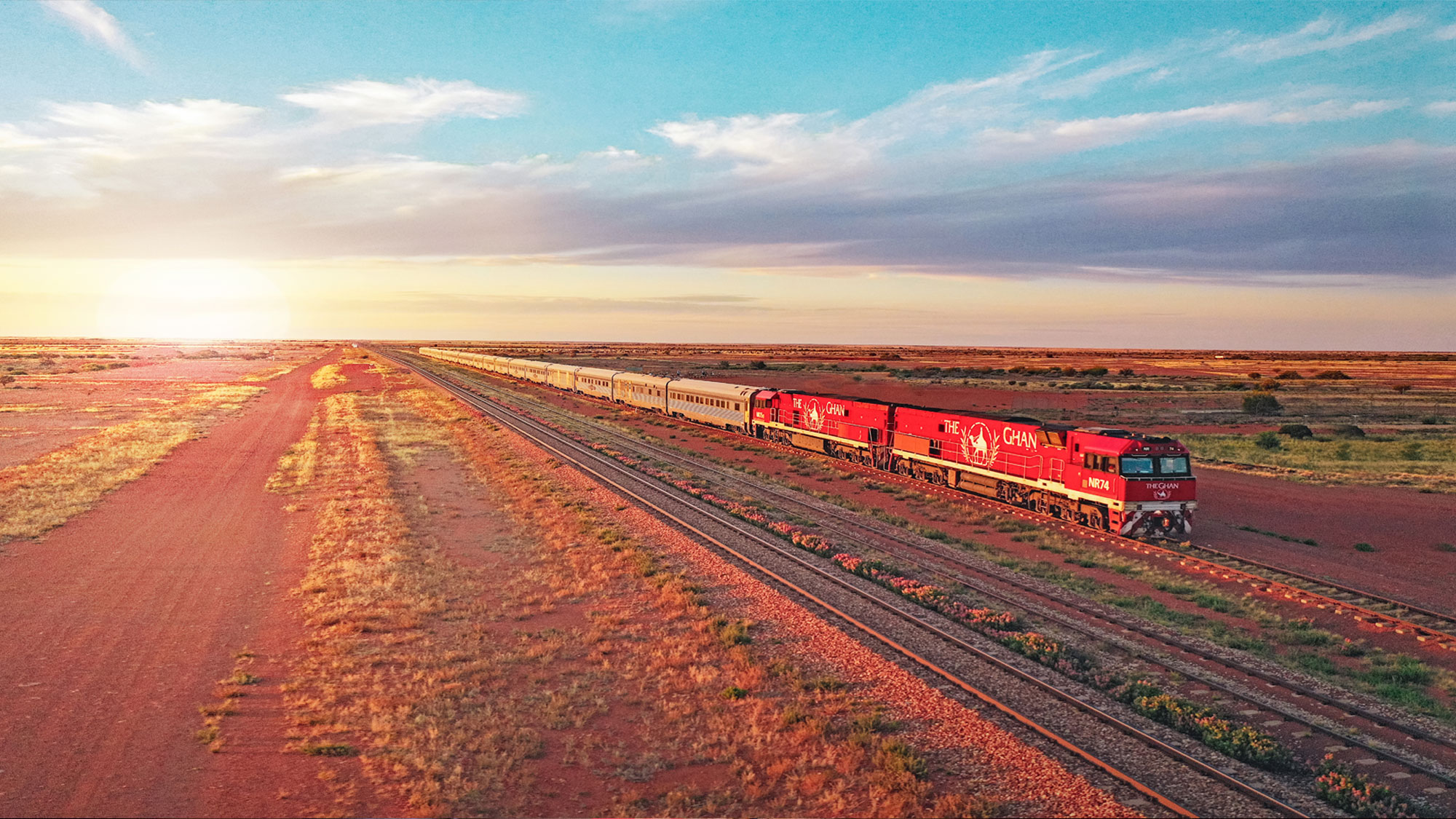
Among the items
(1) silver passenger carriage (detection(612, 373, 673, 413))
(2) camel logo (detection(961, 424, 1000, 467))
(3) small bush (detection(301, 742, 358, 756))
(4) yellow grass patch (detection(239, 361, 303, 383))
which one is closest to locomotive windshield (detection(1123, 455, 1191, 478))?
(2) camel logo (detection(961, 424, 1000, 467))

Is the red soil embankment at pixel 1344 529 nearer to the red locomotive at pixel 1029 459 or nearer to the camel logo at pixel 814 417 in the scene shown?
the red locomotive at pixel 1029 459

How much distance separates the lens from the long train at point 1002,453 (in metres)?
27.5

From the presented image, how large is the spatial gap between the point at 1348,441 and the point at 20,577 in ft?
232

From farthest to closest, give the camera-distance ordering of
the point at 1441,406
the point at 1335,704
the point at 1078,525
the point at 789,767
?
the point at 1441,406 → the point at 1078,525 → the point at 1335,704 → the point at 789,767

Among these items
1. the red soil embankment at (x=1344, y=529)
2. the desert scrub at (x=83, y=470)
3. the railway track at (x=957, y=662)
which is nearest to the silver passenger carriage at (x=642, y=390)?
the desert scrub at (x=83, y=470)

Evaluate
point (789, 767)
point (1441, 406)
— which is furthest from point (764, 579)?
point (1441, 406)

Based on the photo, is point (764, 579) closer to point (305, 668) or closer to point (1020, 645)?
point (1020, 645)

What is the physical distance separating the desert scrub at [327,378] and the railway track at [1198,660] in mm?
87160

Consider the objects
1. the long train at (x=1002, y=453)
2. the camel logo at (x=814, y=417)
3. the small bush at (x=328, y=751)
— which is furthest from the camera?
the camel logo at (x=814, y=417)

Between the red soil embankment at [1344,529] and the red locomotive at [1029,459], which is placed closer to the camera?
the red soil embankment at [1344,529]

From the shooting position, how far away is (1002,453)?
33062mm

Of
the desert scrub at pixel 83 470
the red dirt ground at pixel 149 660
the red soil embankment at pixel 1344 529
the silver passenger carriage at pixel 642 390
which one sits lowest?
the red soil embankment at pixel 1344 529

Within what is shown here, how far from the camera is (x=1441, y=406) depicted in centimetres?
8331

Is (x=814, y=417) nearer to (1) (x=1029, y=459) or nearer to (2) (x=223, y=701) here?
(1) (x=1029, y=459)
